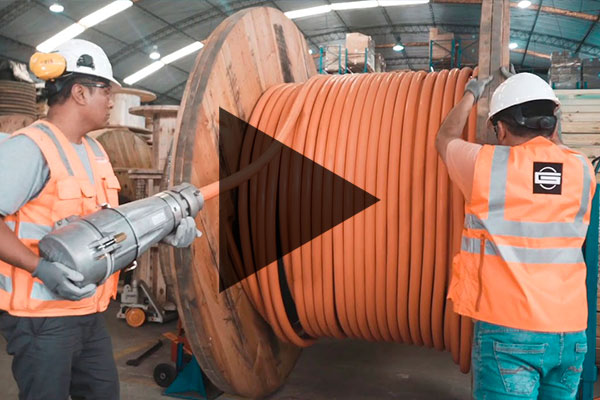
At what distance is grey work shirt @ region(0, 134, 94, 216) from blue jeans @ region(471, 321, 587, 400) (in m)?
1.66

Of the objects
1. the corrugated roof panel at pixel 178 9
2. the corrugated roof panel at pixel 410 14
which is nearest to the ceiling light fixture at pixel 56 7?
the corrugated roof panel at pixel 178 9

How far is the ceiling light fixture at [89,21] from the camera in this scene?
13.1m

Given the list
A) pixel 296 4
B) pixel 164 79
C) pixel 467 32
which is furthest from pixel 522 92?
pixel 164 79

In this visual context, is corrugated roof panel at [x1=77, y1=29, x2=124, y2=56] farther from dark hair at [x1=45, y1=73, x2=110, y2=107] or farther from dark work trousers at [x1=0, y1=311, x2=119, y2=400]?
dark work trousers at [x1=0, y1=311, x2=119, y2=400]

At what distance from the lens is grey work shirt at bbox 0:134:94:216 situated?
1.75 m

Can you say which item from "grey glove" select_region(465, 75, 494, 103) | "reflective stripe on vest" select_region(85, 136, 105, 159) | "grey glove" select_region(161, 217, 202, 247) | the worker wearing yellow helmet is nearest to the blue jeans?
the worker wearing yellow helmet

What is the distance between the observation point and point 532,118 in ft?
6.22

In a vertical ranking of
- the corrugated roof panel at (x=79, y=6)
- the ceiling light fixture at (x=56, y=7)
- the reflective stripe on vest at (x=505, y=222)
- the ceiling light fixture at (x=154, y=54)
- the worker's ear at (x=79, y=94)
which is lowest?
the reflective stripe on vest at (x=505, y=222)

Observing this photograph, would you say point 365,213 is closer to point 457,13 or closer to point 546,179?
point 546,179

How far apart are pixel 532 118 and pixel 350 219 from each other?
1022 mm

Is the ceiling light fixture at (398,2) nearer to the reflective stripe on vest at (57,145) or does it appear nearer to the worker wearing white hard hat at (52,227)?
the worker wearing white hard hat at (52,227)

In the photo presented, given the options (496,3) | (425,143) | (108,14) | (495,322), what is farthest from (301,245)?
(108,14)

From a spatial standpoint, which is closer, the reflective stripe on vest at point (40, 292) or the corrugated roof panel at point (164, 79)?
the reflective stripe on vest at point (40, 292)

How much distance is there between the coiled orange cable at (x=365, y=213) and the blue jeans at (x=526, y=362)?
59cm
